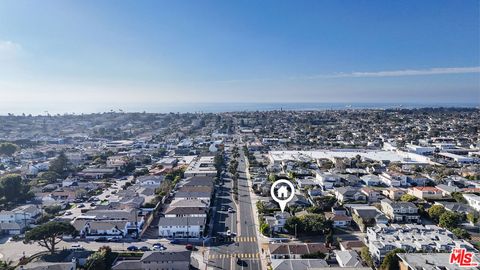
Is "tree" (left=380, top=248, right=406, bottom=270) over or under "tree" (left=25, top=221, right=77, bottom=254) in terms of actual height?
under

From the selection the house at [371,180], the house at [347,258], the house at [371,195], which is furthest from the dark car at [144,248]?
the house at [371,180]

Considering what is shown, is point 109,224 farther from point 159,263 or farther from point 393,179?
point 393,179

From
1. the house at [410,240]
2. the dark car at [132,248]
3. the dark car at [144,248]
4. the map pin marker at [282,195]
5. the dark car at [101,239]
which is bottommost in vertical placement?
the dark car at [101,239]

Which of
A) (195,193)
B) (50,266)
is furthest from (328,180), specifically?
(50,266)

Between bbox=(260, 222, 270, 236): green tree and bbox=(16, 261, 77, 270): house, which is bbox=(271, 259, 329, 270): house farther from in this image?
bbox=(16, 261, 77, 270): house

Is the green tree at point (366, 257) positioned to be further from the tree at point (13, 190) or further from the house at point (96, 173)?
the house at point (96, 173)

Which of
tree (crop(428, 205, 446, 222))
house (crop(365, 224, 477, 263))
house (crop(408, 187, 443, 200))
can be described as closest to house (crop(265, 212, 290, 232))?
house (crop(365, 224, 477, 263))
